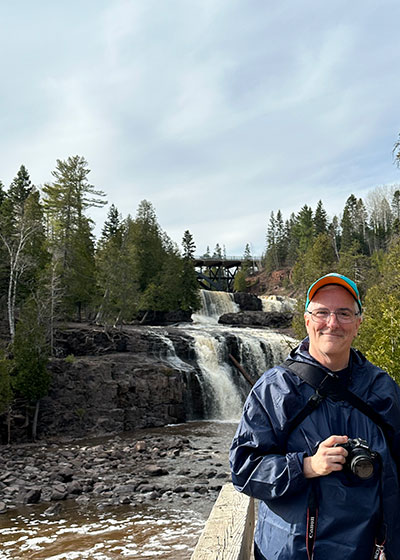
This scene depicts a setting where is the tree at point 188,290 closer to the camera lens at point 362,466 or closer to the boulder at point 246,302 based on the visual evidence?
the boulder at point 246,302

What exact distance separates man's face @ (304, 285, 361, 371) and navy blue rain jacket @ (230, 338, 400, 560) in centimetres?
8

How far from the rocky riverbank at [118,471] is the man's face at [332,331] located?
35.7 ft

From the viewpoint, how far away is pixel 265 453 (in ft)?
7.69

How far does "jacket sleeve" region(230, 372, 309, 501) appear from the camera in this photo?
221cm

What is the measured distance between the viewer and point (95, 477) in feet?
49.9

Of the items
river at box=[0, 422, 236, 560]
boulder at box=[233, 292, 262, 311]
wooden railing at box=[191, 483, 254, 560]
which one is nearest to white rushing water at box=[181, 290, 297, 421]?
river at box=[0, 422, 236, 560]

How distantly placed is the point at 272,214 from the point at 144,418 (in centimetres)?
10435

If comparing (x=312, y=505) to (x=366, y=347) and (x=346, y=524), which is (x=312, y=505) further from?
(x=366, y=347)

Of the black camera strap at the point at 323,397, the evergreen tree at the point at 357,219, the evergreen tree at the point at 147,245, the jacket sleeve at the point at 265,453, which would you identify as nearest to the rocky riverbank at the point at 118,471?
the jacket sleeve at the point at 265,453

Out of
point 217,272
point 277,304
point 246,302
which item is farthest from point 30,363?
point 217,272

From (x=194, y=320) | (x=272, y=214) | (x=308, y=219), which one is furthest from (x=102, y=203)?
(x=272, y=214)

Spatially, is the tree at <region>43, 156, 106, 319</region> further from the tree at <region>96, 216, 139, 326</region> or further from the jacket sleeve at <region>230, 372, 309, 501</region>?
the jacket sleeve at <region>230, 372, 309, 501</region>

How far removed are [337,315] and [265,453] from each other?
0.84m

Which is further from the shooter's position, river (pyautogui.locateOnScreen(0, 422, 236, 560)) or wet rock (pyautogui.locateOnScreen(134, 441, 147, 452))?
wet rock (pyautogui.locateOnScreen(134, 441, 147, 452))
